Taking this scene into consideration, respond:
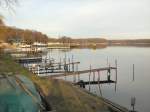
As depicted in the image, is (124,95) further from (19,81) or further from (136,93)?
(19,81)

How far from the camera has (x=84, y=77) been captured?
36.9 metres

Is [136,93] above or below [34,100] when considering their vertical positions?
below

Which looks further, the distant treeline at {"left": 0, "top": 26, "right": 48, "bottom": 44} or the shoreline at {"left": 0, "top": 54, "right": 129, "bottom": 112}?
the distant treeline at {"left": 0, "top": 26, "right": 48, "bottom": 44}

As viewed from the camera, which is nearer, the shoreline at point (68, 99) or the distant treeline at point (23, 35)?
the shoreline at point (68, 99)

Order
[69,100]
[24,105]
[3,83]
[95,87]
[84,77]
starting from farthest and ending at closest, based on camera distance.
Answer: [84,77]
[95,87]
[69,100]
[3,83]
[24,105]

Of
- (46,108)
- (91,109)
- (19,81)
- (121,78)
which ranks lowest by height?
(121,78)

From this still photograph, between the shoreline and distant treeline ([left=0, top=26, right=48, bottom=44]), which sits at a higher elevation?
distant treeline ([left=0, top=26, right=48, bottom=44])

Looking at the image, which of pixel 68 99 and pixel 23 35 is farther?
pixel 23 35

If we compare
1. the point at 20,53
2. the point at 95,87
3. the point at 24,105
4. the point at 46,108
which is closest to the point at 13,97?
the point at 24,105

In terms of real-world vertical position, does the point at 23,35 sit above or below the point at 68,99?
above

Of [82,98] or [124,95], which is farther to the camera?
[124,95]

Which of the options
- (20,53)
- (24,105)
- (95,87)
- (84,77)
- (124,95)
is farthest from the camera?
(20,53)

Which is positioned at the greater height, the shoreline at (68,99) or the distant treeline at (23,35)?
the distant treeline at (23,35)

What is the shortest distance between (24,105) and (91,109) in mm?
4758
